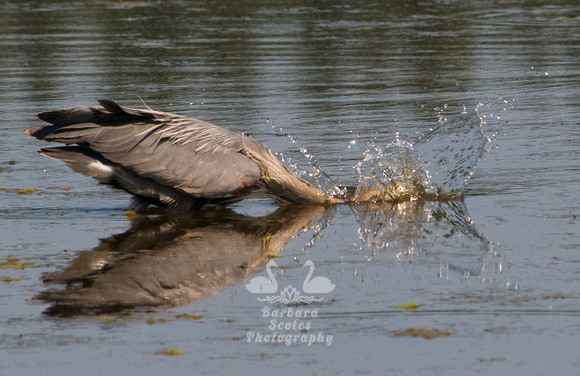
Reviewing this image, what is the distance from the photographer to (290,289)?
6.60 m

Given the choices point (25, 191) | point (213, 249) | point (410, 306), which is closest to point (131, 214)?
point (25, 191)

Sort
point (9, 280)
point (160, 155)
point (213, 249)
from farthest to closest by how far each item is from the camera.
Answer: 1. point (160, 155)
2. point (213, 249)
3. point (9, 280)

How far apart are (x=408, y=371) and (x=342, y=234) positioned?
2889 mm

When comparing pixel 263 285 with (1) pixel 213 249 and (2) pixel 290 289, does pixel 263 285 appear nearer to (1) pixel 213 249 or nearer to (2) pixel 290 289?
(2) pixel 290 289

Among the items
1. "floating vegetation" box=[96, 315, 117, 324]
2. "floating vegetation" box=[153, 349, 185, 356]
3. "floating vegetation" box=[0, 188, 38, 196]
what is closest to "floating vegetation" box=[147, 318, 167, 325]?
"floating vegetation" box=[96, 315, 117, 324]

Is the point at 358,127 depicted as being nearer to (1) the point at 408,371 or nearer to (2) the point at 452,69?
(2) the point at 452,69

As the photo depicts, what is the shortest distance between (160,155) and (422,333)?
358cm

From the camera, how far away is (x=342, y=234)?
8109 mm

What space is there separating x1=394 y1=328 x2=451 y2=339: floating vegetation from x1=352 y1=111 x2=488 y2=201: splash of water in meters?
3.46

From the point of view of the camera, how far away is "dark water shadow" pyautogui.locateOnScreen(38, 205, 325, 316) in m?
6.50

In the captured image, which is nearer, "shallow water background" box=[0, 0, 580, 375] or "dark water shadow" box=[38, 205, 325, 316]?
"shallow water background" box=[0, 0, 580, 375]

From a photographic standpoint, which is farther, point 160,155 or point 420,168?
point 420,168

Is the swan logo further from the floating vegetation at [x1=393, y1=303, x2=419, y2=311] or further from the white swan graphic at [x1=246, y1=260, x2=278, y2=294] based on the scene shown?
the floating vegetation at [x1=393, y1=303, x2=419, y2=311]

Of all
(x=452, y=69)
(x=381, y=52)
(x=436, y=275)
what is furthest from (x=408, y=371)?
(x=381, y=52)
